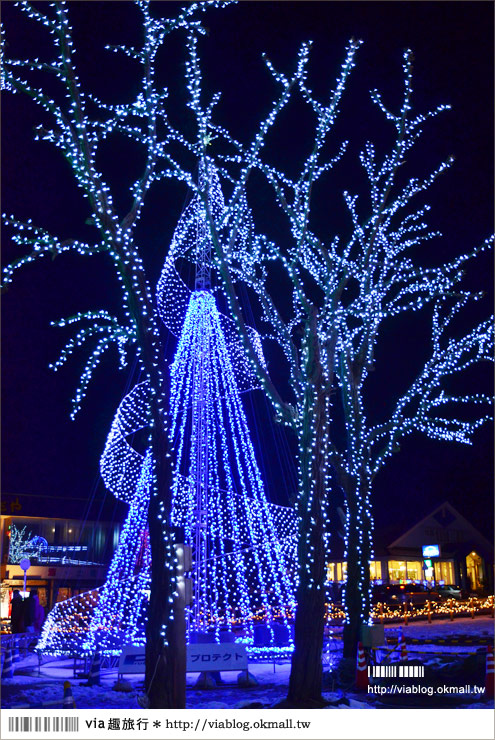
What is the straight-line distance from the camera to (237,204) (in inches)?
406

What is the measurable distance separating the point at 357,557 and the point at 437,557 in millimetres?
40344

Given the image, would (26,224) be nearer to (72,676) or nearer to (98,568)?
(72,676)

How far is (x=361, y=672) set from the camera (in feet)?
38.1

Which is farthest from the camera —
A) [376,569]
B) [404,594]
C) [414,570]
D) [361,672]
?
[414,570]

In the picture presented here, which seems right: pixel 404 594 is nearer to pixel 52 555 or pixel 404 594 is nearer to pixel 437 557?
pixel 437 557

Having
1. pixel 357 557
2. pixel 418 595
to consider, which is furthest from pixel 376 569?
pixel 357 557

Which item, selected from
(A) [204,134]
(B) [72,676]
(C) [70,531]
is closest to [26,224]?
(A) [204,134]

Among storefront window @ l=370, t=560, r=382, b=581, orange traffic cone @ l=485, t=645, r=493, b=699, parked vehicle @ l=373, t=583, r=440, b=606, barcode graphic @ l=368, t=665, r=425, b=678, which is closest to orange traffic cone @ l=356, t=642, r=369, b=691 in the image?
barcode graphic @ l=368, t=665, r=425, b=678

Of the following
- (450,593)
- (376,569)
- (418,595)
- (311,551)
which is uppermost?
(311,551)

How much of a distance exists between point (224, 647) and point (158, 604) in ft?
13.2

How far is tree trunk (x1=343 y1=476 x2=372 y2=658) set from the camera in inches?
537

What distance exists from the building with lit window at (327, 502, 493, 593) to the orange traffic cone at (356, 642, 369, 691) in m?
36.8

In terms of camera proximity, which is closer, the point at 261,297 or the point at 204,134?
the point at 204,134

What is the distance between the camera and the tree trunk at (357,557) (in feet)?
44.8
